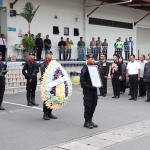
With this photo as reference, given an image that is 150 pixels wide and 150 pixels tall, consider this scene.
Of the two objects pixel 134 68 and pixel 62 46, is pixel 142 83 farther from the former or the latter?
pixel 62 46

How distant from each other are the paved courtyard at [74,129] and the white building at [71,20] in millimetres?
10269

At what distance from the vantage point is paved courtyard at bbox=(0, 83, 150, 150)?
6570 mm

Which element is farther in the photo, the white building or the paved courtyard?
the white building

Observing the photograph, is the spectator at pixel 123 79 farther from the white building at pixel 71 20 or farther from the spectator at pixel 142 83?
the white building at pixel 71 20

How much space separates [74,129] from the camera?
786cm

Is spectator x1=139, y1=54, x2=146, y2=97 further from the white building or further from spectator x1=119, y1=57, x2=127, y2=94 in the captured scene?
the white building

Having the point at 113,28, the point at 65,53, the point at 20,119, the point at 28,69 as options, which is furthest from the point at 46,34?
the point at 20,119

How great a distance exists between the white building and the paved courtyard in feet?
33.7

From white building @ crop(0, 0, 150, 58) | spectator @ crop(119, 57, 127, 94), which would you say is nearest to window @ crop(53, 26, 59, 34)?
white building @ crop(0, 0, 150, 58)

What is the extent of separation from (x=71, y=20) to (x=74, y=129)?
17823 millimetres

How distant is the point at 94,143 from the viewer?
669 cm

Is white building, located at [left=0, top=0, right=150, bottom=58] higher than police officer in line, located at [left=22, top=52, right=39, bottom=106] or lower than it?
higher

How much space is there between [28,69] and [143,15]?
23.5 meters

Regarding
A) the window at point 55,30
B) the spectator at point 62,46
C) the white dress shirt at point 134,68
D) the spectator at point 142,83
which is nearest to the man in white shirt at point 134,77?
the white dress shirt at point 134,68
